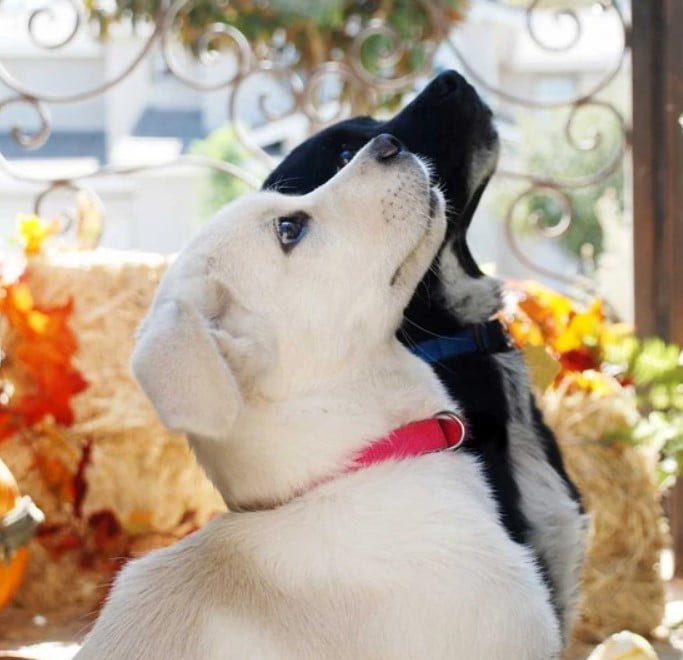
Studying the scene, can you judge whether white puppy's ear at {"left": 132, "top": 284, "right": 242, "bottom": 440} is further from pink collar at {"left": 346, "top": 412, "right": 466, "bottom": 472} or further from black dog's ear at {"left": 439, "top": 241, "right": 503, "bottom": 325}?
black dog's ear at {"left": 439, "top": 241, "right": 503, "bottom": 325}

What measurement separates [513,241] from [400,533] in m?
1.97

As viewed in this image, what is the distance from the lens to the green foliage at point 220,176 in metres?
9.45

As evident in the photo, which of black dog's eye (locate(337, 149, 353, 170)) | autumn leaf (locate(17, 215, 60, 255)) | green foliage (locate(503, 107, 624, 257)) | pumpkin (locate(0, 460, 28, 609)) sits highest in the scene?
black dog's eye (locate(337, 149, 353, 170))

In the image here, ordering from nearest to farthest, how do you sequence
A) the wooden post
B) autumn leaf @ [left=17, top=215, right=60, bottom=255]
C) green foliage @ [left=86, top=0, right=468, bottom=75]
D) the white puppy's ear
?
the white puppy's ear, autumn leaf @ [left=17, top=215, right=60, bottom=255], the wooden post, green foliage @ [left=86, top=0, right=468, bottom=75]

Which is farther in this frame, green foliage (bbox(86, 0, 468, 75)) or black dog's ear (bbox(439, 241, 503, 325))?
green foliage (bbox(86, 0, 468, 75))

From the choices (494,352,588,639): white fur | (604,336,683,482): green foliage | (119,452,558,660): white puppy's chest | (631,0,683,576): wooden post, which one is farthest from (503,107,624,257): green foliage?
(119,452,558,660): white puppy's chest

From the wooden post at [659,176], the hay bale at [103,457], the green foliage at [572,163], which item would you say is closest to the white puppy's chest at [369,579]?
the hay bale at [103,457]

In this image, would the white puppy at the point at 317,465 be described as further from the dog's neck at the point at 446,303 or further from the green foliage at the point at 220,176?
the green foliage at the point at 220,176

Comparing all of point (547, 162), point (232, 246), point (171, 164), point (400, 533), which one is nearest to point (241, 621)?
point (400, 533)

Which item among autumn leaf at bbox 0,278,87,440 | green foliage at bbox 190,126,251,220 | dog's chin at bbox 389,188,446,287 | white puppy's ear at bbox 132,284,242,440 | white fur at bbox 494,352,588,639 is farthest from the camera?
green foliage at bbox 190,126,251,220

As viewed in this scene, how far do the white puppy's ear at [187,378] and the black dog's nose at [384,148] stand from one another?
0.44 m

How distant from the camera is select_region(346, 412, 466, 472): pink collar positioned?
5.54 ft

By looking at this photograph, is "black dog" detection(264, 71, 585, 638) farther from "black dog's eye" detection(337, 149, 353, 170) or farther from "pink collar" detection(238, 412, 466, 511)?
"pink collar" detection(238, 412, 466, 511)

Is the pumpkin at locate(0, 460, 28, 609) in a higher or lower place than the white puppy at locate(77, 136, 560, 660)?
lower
